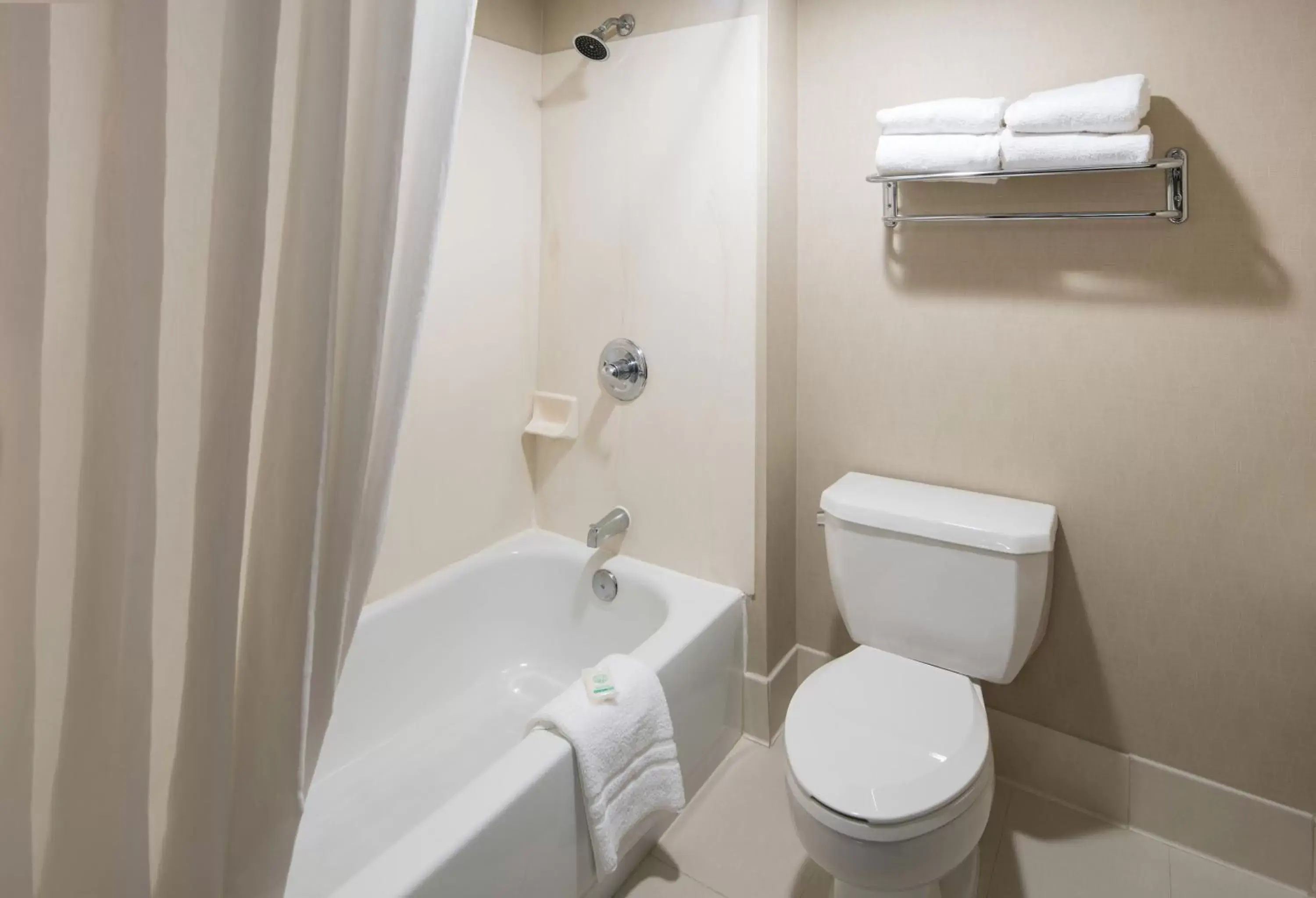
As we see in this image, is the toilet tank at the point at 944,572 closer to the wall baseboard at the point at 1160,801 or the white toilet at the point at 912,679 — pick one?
the white toilet at the point at 912,679

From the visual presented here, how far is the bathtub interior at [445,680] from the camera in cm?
163

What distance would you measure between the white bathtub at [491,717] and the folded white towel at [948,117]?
120 centimetres

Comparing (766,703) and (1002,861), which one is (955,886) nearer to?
(1002,861)

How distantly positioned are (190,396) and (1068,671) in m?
1.89

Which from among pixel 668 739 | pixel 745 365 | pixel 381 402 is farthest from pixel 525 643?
pixel 381 402

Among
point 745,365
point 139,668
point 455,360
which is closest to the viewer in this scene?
point 139,668

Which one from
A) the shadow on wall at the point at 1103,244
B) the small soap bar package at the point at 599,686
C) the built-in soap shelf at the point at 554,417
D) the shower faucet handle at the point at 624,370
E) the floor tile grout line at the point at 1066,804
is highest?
the shadow on wall at the point at 1103,244

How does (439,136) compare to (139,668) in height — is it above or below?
above

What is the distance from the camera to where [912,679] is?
5.09ft

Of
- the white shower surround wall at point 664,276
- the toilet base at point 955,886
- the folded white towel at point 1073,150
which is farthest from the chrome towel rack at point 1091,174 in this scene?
the toilet base at point 955,886

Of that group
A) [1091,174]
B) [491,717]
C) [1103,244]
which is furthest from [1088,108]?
[491,717]

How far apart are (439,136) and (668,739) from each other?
124 centimetres

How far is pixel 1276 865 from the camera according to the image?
61.8 inches

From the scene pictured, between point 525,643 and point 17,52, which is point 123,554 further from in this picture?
point 525,643
